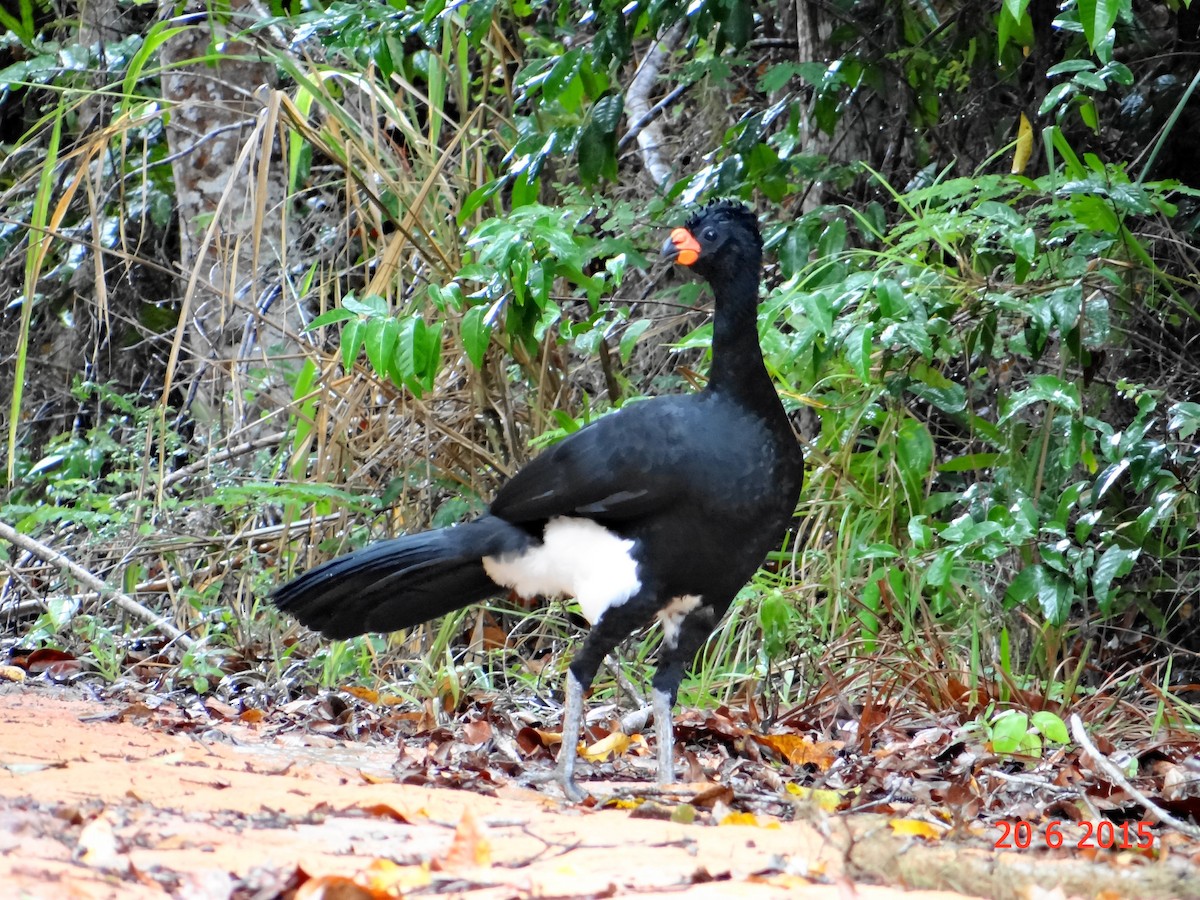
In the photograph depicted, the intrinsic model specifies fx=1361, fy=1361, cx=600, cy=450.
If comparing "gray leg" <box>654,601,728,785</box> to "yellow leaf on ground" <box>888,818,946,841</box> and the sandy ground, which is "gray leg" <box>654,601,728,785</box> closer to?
the sandy ground

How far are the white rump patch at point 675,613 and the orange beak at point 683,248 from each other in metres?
0.86

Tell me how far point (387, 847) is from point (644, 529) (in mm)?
1439

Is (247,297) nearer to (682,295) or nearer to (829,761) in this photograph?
(682,295)

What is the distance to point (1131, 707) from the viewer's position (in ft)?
11.7

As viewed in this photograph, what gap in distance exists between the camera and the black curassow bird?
10.5ft

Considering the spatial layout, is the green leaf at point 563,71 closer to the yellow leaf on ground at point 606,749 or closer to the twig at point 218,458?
the twig at point 218,458

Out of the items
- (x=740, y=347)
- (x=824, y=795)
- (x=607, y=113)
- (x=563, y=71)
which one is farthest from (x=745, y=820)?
(x=607, y=113)

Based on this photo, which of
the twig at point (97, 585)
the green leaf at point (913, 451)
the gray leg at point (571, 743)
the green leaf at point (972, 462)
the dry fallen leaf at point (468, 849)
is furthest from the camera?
the twig at point (97, 585)

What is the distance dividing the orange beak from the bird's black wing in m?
0.37

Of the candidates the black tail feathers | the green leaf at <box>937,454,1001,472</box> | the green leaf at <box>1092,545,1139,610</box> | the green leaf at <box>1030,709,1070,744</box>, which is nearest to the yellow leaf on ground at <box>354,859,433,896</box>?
the black tail feathers

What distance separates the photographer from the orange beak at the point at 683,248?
3496 mm

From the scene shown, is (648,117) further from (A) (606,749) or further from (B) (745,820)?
(B) (745,820)

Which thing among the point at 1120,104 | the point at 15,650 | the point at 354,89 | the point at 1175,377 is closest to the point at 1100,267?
the point at 1175,377
